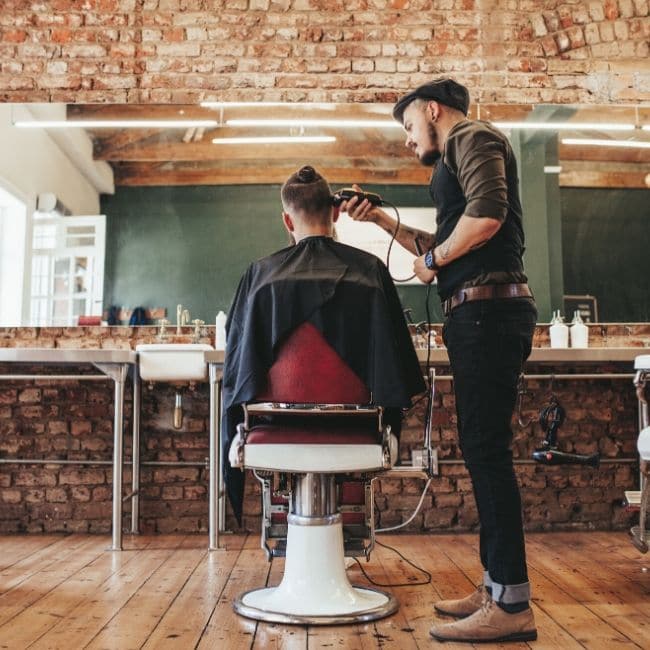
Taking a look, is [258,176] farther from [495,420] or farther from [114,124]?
[495,420]

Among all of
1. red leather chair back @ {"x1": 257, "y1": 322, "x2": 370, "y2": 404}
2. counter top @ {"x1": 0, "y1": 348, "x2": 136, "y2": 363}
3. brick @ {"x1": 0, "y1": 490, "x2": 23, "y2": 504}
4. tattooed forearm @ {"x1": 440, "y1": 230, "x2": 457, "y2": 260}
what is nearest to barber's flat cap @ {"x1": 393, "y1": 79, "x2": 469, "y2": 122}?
tattooed forearm @ {"x1": 440, "y1": 230, "x2": 457, "y2": 260}

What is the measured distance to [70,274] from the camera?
378cm

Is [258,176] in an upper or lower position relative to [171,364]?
upper

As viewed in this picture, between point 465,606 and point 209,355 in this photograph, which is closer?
point 465,606

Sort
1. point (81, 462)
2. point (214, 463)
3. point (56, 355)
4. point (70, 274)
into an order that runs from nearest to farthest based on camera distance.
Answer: point (56, 355) → point (214, 463) → point (81, 462) → point (70, 274)

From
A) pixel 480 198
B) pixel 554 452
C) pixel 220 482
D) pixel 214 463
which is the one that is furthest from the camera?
pixel 220 482

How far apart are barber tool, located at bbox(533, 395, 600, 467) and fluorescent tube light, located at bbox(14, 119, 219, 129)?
2.33 meters

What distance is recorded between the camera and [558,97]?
3.98 meters

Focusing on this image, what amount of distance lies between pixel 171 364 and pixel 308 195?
55.8 inches

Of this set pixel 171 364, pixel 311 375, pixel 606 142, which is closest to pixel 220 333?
Answer: pixel 171 364

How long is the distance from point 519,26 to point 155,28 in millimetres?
2038

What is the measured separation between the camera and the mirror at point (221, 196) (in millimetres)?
3787

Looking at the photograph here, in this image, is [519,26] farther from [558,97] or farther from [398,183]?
[398,183]

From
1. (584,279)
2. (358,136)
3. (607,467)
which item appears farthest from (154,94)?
(607,467)
